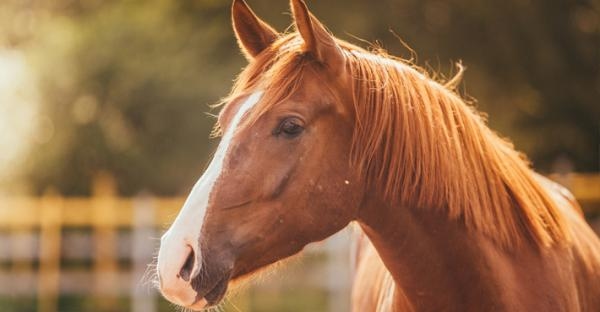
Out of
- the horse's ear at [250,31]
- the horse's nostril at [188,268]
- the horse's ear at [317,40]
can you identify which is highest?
the horse's ear at [250,31]

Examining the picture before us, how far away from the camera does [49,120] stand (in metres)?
14.5

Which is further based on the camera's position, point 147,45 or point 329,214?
point 147,45

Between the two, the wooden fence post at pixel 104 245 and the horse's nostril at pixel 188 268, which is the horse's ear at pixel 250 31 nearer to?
the horse's nostril at pixel 188 268

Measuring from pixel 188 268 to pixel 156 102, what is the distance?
12096 mm

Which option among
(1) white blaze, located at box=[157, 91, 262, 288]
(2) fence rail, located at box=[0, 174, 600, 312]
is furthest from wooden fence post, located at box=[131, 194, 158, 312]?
(1) white blaze, located at box=[157, 91, 262, 288]

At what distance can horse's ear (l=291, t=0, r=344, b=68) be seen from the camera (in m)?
2.97

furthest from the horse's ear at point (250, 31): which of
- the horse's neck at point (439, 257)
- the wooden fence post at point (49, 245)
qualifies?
the wooden fence post at point (49, 245)

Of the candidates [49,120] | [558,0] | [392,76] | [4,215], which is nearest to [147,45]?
[49,120]

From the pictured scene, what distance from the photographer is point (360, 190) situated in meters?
3.08

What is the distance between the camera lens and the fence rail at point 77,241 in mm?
12305

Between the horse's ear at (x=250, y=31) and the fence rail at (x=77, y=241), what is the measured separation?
8.85m

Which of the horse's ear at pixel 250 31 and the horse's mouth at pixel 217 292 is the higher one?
the horse's ear at pixel 250 31

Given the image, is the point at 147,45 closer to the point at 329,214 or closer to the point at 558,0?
the point at 558,0

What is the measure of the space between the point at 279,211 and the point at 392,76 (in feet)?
2.15
